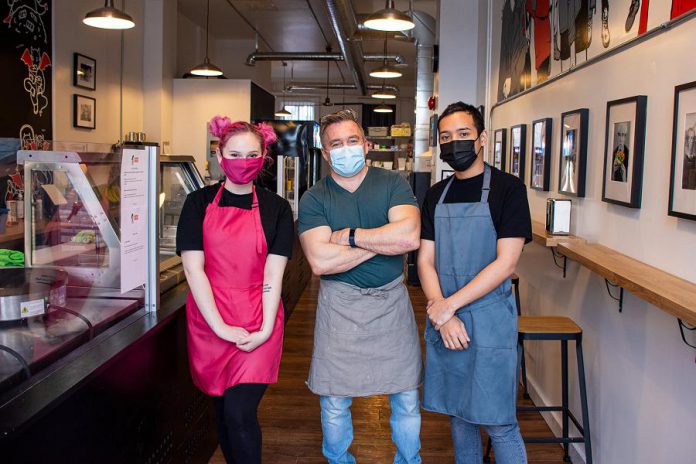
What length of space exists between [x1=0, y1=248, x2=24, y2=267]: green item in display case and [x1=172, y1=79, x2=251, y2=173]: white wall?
731 cm

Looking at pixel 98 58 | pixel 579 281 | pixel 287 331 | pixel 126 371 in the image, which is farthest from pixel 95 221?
pixel 98 58

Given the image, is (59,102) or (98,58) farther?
(98,58)

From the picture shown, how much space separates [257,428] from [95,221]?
38.3 inches

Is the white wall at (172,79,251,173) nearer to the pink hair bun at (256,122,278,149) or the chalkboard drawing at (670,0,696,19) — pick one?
the pink hair bun at (256,122,278,149)

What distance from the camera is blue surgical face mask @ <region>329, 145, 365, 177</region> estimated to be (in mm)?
2412

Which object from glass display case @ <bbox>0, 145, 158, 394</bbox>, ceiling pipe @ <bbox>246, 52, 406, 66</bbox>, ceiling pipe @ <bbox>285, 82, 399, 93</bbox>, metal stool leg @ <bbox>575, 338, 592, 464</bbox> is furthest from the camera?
ceiling pipe @ <bbox>285, 82, 399, 93</bbox>

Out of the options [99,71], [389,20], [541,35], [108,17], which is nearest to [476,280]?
[541,35]

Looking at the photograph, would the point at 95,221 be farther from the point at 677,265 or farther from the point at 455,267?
the point at 677,265

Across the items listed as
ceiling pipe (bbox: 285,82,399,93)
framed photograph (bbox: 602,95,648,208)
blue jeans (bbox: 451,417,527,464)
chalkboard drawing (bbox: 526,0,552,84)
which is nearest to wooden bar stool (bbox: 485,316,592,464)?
blue jeans (bbox: 451,417,527,464)

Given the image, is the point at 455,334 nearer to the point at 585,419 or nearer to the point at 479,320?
the point at 479,320

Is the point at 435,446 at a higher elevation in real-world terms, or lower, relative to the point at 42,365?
lower

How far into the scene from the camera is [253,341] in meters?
2.37

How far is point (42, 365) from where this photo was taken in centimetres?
187

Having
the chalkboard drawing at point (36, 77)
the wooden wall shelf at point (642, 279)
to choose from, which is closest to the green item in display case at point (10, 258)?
the wooden wall shelf at point (642, 279)
